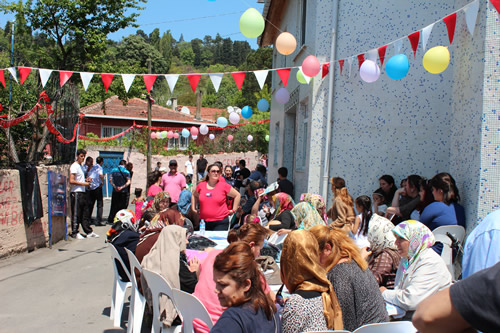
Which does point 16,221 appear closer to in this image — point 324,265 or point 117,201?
point 117,201

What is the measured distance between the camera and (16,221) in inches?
302

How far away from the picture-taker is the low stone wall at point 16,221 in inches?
291

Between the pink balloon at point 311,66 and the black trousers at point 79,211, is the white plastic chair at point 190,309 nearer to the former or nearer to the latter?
the pink balloon at point 311,66

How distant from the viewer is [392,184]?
6875 millimetres

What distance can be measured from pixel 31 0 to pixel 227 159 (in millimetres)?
16012

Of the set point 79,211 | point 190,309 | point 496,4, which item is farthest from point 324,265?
point 79,211

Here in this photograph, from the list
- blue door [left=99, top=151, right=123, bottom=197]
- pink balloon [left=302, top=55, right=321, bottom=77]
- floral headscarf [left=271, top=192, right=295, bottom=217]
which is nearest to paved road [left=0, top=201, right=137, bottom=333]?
floral headscarf [left=271, top=192, right=295, bottom=217]

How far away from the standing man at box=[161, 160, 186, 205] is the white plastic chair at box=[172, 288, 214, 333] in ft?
19.7

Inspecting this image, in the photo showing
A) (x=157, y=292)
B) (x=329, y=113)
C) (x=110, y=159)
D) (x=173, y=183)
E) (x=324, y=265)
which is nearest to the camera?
(x=324, y=265)

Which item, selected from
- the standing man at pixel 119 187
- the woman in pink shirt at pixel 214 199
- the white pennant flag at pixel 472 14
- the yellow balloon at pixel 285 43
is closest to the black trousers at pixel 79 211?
the standing man at pixel 119 187

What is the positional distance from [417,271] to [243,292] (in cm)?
165

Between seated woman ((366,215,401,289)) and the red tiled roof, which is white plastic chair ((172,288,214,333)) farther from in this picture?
the red tiled roof

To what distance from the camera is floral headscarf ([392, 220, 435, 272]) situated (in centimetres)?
336

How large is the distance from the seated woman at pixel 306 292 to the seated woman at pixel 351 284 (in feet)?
0.74
